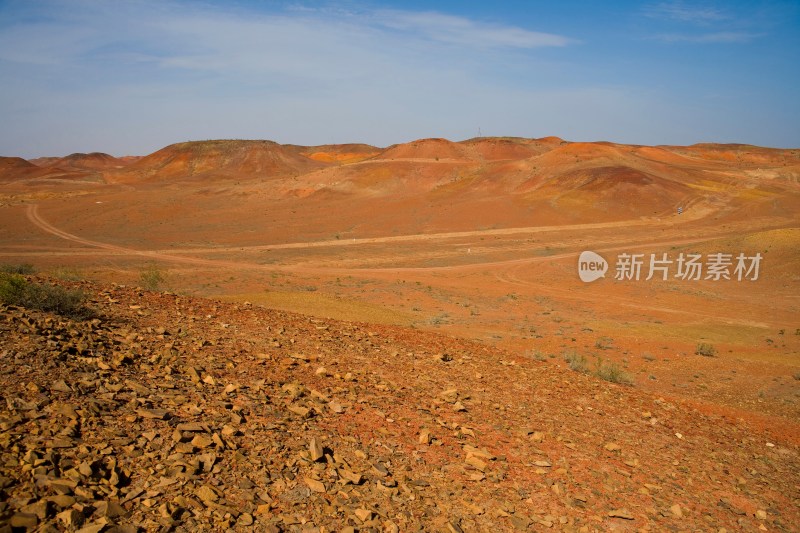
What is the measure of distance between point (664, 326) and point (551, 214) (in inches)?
1304

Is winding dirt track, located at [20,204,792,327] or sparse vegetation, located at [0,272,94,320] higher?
sparse vegetation, located at [0,272,94,320]

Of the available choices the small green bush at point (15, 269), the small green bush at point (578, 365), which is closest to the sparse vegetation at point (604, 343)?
the small green bush at point (578, 365)

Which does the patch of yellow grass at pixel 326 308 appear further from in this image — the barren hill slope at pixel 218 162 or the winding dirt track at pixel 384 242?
the barren hill slope at pixel 218 162

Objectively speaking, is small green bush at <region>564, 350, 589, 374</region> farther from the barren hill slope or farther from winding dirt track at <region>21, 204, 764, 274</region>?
the barren hill slope

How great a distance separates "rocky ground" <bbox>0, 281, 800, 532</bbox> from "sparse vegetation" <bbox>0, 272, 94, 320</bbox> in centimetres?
48

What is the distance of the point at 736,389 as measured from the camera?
13.2 meters

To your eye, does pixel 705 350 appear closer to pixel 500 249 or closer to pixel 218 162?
pixel 500 249

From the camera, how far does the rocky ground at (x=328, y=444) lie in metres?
4.25

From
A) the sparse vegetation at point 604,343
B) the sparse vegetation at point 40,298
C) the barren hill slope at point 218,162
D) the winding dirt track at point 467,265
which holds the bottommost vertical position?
the sparse vegetation at point 604,343

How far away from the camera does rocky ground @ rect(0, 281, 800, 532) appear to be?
425 cm

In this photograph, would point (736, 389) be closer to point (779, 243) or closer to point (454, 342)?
point (454, 342)

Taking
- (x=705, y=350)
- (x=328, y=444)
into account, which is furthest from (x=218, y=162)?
(x=328, y=444)

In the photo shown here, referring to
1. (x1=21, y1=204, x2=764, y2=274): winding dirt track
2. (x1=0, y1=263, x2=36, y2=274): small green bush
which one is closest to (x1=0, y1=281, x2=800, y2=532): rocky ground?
(x1=0, y1=263, x2=36, y2=274): small green bush

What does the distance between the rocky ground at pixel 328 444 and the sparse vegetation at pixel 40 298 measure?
479 millimetres
